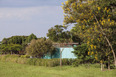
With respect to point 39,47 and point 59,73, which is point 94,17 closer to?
point 59,73

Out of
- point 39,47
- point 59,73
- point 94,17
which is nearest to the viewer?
point 94,17

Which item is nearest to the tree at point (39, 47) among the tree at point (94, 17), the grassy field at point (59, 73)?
the grassy field at point (59, 73)

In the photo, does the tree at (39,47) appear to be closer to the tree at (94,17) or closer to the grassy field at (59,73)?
the grassy field at (59,73)

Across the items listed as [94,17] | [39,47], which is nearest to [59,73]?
[94,17]

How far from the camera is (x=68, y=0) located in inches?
465

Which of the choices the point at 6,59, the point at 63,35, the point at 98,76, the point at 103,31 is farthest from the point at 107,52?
the point at 6,59

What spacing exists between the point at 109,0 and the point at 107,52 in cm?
452

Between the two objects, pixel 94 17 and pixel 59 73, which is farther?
pixel 59 73

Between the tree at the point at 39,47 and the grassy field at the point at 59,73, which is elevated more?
the tree at the point at 39,47

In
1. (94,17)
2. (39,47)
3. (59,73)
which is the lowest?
(59,73)

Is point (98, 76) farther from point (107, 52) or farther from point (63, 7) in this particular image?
point (63, 7)

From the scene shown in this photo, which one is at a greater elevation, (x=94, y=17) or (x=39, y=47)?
(x=94, y=17)

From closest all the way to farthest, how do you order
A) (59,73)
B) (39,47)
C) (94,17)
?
(94,17), (59,73), (39,47)

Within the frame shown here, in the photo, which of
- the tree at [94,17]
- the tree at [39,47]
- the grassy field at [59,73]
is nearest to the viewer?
the tree at [94,17]
